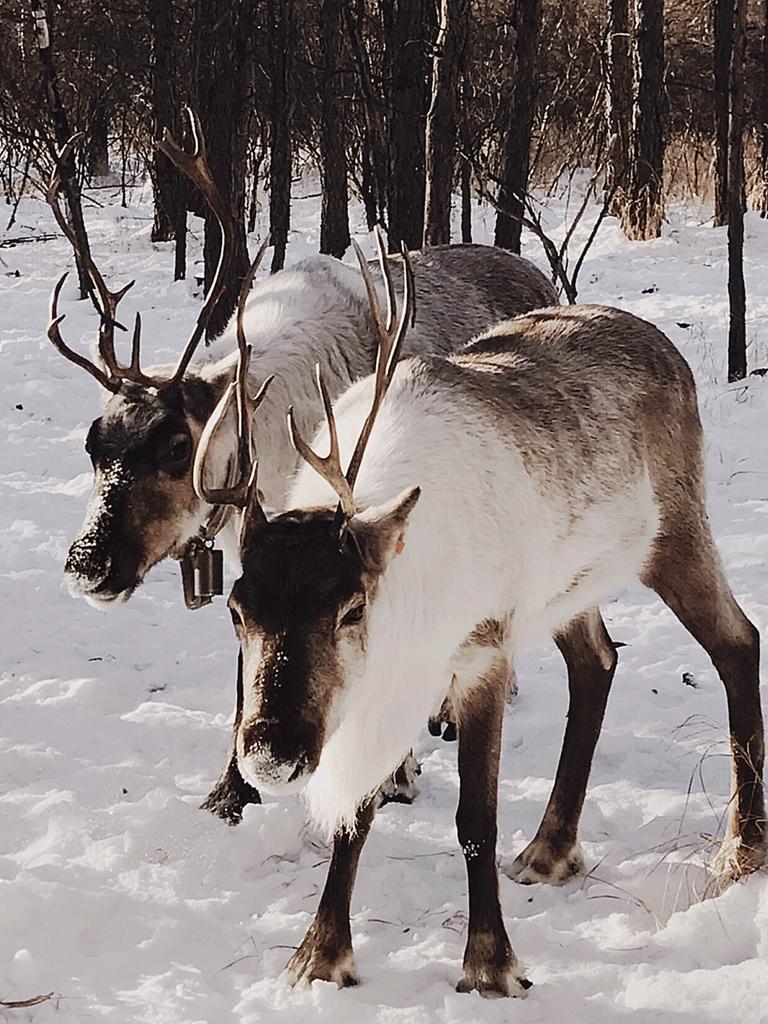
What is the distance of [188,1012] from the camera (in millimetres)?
2594

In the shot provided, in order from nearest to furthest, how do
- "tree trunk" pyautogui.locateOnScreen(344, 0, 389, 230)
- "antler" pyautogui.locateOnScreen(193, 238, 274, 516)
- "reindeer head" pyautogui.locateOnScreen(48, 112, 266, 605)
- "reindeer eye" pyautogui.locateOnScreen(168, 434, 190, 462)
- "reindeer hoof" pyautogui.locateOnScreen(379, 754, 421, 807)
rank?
"antler" pyautogui.locateOnScreen(193, 238, 274, 516) < "reindeer head" pyautogui.locateOnScreen(48, 112, 266, 605) < "reindeer eye" pyautogui.locateOnScreen(168, 434, 190, 462) < "reindeer hoof" pyautogui.locateOnScreen(379, 754, 421, 807) < "tree trunk" pyautogui.locateOnScreen(344, 0, 389, 230)

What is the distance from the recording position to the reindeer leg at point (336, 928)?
2.76 metres

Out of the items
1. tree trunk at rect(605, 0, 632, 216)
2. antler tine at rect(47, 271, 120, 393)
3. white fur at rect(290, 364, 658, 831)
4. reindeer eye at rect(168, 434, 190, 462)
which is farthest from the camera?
tree trunk at rect(605, 0, 632, 216)

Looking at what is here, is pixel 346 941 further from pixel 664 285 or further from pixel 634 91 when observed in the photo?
pixel 634 91

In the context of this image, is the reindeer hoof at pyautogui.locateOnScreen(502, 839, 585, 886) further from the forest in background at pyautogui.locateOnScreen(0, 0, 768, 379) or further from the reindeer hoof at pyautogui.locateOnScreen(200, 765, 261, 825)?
the forest in background at pyautogui.locateOnScreen(0, 0, 768, 379)

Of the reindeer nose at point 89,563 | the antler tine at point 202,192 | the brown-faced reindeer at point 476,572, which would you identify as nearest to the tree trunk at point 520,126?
the antler tine at point 202,192

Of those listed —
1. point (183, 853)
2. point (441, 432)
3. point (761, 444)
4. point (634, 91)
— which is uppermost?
point (634, 91)

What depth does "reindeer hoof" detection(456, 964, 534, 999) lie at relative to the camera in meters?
2.70

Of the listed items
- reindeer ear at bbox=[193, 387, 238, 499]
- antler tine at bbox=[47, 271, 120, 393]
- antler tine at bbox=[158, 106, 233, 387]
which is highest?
antler tine at bbox=[158, 106, 233, 387]

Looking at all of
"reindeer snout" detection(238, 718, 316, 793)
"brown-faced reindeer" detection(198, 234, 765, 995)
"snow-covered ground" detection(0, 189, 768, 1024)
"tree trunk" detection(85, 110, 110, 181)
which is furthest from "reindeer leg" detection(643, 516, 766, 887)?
"tree trunk" detection(85, 110, 110, 181)

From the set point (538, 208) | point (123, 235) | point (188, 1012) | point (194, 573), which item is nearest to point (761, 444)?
point (194, 573)

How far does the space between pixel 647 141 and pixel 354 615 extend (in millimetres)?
11904

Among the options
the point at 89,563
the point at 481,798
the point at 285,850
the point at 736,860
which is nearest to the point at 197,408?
the point at 89,563

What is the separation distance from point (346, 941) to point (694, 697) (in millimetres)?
1853
